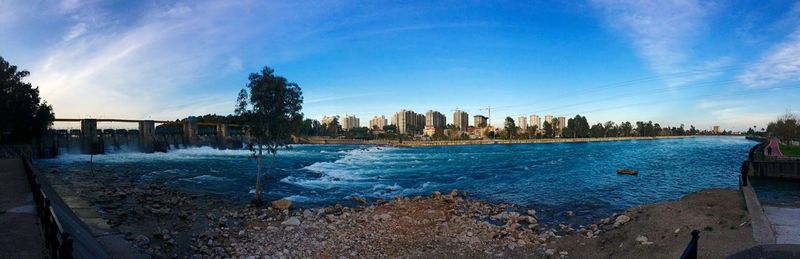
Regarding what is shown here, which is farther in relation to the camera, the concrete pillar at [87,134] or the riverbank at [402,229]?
the concrete pillar at [87,134]

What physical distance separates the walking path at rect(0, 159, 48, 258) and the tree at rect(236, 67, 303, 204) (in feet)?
33.2

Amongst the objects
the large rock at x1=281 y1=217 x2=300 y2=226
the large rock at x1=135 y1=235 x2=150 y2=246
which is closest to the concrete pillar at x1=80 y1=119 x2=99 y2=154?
the large rock at x1=281 y1=217 x2=300 y2=226

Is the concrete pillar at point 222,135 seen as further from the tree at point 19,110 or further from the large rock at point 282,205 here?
the large rock at point 282,205

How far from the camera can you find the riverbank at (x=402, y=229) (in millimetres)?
13883

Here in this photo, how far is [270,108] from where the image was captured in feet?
75.5

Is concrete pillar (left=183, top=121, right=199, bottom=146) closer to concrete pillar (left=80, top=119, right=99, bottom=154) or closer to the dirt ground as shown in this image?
concrete pillar (left=80, top=119, right=99, bottom=154)

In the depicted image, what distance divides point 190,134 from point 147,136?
13.7m

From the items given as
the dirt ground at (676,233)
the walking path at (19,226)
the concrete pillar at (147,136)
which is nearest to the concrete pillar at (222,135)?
the concrete pillar at (147,136)

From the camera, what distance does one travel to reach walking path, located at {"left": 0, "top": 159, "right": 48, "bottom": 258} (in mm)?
7688

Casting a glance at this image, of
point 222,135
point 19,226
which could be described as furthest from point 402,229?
point 222,135

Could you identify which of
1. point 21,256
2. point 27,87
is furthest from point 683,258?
point 27,87

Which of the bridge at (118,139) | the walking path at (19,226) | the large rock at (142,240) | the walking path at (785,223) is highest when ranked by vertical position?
the bridge at (118,139)

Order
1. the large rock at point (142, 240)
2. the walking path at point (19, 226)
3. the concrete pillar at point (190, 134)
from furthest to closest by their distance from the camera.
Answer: the concrete pillar at point (190, 134)
the large rock at point (142, 240)
the walking path at point (19, 226)

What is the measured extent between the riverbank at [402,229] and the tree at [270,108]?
14.8ft
